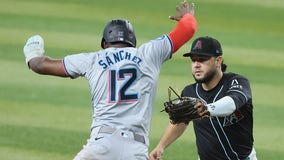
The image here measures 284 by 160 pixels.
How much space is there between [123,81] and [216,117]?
109 cm

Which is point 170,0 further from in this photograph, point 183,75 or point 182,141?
point 182,141

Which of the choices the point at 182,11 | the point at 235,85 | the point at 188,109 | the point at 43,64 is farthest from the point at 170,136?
the point at 43,64

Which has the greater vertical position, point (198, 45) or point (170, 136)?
point (198, 45)

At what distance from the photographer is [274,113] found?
9.98 meters

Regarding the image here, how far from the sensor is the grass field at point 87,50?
917 centimetres

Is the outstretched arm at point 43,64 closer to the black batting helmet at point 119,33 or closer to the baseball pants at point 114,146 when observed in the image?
the black batting helmet at point 119,33

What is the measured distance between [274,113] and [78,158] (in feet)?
14.5

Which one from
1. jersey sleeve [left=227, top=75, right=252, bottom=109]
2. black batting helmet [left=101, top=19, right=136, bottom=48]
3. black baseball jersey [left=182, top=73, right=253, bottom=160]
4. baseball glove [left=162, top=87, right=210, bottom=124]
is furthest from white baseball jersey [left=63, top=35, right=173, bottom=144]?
black baseball jersey [left=182, top=73, right=253, bottom=160]

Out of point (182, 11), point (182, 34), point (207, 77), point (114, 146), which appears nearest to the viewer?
point (114, 146)

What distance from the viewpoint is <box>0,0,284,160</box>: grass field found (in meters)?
9.17

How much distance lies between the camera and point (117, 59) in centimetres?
628

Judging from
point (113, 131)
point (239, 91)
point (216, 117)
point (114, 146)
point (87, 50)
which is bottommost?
point (114, 146)

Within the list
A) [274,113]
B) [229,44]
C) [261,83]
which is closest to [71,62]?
[274,113]

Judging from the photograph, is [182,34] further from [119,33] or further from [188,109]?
[188,109]
